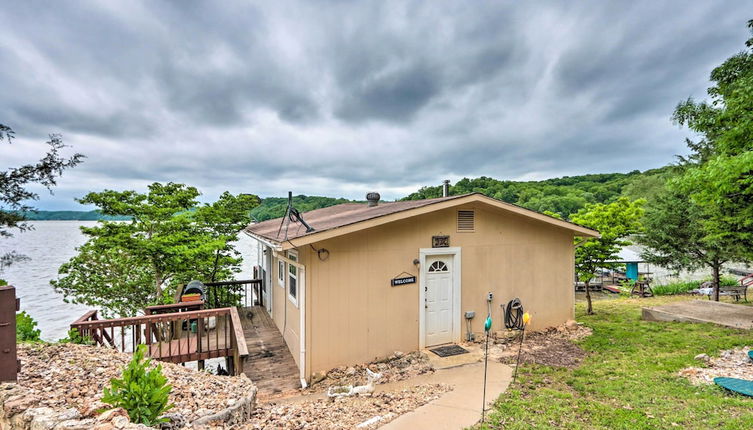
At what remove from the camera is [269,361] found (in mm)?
6508

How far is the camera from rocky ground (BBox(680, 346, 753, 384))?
503cm

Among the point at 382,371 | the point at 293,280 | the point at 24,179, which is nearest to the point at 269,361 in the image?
the point at 293,280

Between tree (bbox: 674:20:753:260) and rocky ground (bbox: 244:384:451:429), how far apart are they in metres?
6.20

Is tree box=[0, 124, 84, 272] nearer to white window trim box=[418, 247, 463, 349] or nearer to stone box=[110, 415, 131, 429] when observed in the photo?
stone box=[110, 415, 131, 429]

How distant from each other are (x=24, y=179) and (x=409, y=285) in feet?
27.0

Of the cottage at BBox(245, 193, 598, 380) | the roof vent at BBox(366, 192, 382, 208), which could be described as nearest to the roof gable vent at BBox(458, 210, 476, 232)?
the cottage at BBox(245, 193, 598, 380)

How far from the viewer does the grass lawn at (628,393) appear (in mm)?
3797

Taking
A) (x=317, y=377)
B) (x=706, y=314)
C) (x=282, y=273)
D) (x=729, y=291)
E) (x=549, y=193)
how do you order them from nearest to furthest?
(x=317, y=377), (x=282, y=273), (x=706, y=314), (x=729, y=291), (x=549, y=193)

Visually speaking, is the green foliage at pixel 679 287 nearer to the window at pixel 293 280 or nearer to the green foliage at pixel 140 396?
the window at pixel 293 280

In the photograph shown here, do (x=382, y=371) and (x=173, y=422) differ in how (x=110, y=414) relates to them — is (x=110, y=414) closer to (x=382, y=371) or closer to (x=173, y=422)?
(x=173, y=422)

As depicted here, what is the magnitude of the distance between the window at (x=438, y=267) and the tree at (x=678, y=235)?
1161 cm

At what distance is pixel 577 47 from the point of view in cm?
1134

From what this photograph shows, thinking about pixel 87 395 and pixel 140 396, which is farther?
pixel 87 395

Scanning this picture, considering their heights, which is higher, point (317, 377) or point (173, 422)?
point (173, 422)
